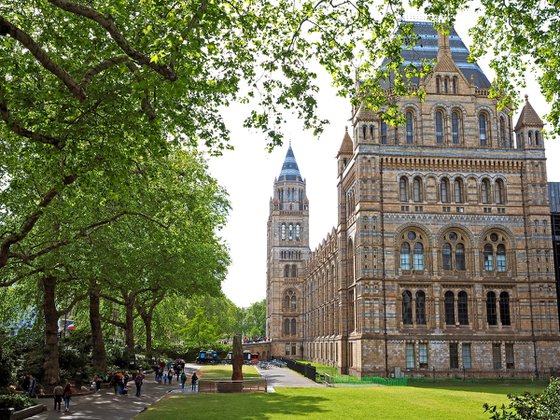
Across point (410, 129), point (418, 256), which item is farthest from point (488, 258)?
point (410, 129)

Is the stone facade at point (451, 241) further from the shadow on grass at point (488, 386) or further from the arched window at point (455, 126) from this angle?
the shadow on grass at point (488, 386)

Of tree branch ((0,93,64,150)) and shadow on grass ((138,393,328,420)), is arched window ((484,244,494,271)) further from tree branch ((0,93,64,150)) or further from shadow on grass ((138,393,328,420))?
tree branch ((0,93,64,150))

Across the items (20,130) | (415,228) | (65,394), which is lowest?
(65,394)

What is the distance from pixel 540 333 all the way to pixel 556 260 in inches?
347

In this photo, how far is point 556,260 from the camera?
171 feet

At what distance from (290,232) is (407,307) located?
6066 centimetres

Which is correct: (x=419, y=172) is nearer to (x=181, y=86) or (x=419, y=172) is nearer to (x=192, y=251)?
(x=192, y=251)

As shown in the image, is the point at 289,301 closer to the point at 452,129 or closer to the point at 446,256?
the point at 446,256

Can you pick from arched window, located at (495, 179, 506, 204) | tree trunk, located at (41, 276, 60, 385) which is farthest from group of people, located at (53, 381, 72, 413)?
arched window, located at (495, 179, 506, 204)

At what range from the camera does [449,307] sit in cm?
4669

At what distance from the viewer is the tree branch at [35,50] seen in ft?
43.9

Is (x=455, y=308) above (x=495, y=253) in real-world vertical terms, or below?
below

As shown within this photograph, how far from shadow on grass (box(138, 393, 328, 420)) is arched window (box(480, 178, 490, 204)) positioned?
2356 centimetres

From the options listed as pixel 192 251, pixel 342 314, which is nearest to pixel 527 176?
pixel 342 314
